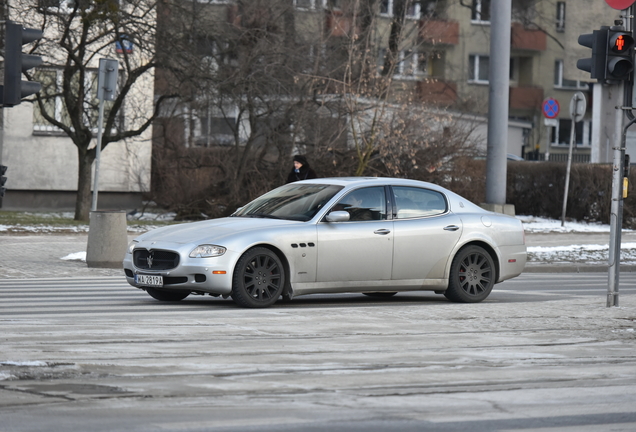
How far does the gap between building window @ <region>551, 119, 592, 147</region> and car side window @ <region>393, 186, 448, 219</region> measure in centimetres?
5990

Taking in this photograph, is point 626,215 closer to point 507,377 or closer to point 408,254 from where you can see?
point 408,254

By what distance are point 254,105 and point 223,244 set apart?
16.2 metres

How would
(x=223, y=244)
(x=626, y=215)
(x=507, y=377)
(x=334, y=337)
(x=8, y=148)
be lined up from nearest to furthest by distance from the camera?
(x=507, y=377), (x=334, y=337), (x=223, y=244), (x=626, y=215), (x=8, y=148)

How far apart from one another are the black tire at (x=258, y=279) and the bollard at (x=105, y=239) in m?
5.86

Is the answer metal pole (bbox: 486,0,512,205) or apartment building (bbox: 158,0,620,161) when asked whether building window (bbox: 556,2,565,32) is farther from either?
metal pole (bbox: 486,0,512,205)

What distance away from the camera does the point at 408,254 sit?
1339 centimetres

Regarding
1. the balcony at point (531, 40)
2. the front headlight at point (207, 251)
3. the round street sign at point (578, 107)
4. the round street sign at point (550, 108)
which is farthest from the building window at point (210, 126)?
the balcony at point (531, 40)

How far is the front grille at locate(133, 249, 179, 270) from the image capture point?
1240cm

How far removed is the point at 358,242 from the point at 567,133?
207 ft

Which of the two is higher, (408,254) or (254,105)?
(254,105)

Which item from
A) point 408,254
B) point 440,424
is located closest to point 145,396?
point 440,424

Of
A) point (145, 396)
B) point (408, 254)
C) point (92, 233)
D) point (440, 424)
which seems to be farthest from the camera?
point (92, 233)

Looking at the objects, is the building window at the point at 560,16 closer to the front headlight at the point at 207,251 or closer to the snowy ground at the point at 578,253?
the snowy ground at the point at 578,253

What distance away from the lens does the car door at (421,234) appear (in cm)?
1337
